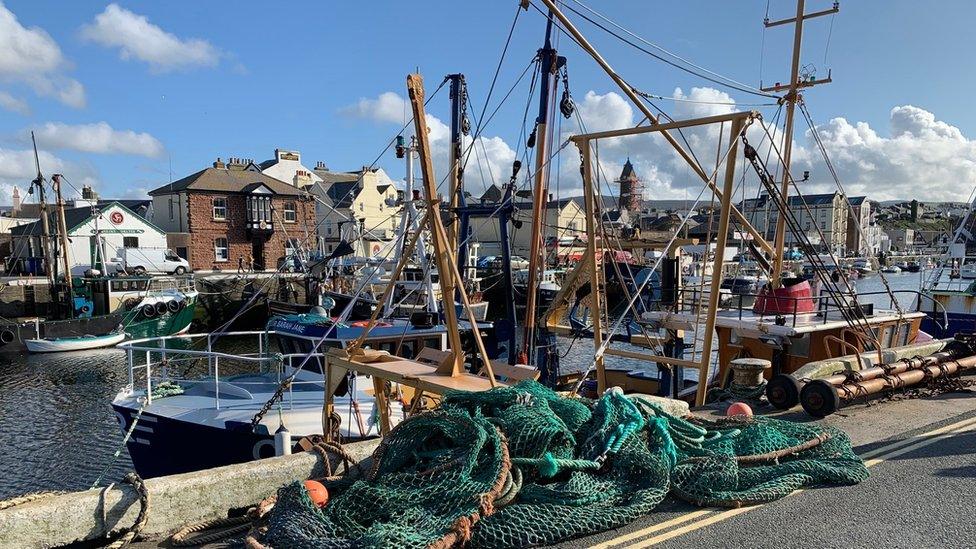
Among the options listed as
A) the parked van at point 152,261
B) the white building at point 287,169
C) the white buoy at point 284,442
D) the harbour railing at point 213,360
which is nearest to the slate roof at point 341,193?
the white building at point 287,169

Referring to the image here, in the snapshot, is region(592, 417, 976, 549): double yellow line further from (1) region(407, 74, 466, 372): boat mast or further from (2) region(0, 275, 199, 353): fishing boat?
(2) region(0, 275, 199, 353): fishing boat

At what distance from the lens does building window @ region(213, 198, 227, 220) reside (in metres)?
50.1

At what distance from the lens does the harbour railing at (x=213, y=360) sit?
1162 centimetres

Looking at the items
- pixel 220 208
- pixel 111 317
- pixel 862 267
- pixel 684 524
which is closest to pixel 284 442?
pixel 684 524

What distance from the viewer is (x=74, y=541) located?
15.4ft

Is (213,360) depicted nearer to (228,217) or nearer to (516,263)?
(228,217)

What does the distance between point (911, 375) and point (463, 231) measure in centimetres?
1000

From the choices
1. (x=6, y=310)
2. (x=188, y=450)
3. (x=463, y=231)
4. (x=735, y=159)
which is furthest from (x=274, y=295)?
(x=735, y=159)

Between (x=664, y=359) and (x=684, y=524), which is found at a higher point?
(x=664, y=359)

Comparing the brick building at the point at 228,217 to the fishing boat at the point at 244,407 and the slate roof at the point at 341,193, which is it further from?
the fishing boat at the point at 244,407

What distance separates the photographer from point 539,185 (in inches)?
498

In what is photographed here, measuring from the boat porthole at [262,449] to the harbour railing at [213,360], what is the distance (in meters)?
0.90

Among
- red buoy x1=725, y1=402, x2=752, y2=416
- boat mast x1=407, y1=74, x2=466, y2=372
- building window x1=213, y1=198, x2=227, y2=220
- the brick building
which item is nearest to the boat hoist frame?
red buoy x1=725, y1=402, x2=752, y2=416

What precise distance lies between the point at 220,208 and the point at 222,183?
1971 mm
